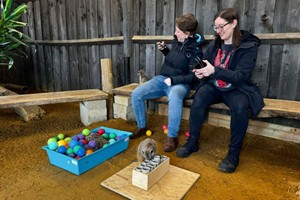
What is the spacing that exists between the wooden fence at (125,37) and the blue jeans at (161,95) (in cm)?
65

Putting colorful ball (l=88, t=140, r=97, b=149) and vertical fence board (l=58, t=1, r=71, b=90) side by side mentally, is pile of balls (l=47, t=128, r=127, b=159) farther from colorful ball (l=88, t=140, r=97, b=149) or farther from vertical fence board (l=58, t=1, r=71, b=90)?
vertical fence board (l=58, t=1, r=71, b=90)

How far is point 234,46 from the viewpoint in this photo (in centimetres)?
200

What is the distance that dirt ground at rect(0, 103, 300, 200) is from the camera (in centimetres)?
165

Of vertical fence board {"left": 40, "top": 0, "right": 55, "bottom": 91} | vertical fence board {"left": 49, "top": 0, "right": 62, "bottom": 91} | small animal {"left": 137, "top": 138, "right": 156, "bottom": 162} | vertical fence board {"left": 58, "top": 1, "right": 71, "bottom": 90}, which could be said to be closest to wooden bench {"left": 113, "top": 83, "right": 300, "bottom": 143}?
small animal {"left": 137, "top": 138, "right": 156, "bottom": 162}

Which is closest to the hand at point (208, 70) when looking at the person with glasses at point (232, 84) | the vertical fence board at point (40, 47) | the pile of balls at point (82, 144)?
the person with glasses at point (232, 84)

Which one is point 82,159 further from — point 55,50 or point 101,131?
point 55,50

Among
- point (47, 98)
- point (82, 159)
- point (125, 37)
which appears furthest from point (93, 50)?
point (82, 159)

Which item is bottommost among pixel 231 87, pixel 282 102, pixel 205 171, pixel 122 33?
pixel 205 171

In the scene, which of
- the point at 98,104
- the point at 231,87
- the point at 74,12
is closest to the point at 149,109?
the point at 98,104

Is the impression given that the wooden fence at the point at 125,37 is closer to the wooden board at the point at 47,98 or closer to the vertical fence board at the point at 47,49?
the vertical fence board at the point at 47,49

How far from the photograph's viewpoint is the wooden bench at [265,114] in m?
1.93

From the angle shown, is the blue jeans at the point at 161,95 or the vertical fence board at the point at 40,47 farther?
the vertical fence board at the point at 40,47

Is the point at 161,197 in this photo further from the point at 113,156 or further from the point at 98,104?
the point at 98,104

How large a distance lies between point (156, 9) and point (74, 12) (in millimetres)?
1805
